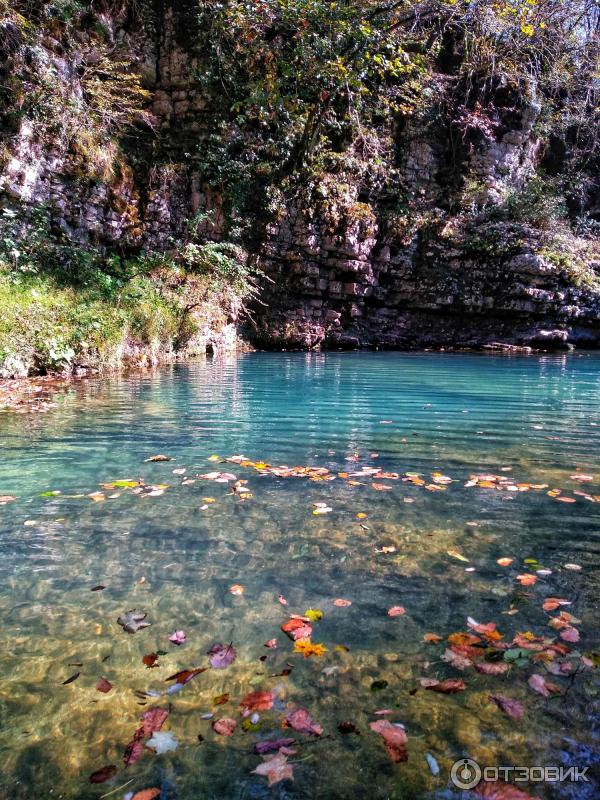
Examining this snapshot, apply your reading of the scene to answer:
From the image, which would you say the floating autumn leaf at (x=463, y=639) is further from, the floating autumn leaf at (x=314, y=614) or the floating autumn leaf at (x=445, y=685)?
the floating autumn leaf at (x=314, y=614)

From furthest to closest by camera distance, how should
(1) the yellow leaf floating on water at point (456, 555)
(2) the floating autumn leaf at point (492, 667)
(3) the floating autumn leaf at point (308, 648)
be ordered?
(1) the yellow leaf floating on water at point (456, 555), (3) the floating autumn leaf at point (308, 648), (2) the floating autumn leaf at point (492, 667)

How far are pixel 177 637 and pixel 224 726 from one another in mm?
579

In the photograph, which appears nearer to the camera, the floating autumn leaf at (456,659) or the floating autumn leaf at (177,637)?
the floating autumn leaf at (456,659)

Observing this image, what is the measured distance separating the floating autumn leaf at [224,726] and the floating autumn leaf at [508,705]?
0.97 meters

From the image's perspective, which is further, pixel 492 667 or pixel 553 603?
pixel 553 603

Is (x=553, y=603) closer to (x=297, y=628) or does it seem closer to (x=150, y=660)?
(x=297, y=628)

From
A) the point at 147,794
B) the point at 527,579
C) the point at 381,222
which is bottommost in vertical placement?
the point at 147,794

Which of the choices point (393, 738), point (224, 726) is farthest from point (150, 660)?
point (393, 738)

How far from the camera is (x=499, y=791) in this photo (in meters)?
1.56

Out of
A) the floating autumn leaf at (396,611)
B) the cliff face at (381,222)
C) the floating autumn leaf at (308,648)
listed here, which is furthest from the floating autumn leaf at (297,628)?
the cliff face at (381,222)

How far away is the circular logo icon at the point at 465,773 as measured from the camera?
5.20 feet

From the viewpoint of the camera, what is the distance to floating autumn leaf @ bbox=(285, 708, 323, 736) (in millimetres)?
1761

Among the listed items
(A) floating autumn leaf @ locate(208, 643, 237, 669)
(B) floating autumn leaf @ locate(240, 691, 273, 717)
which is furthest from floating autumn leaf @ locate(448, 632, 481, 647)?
(A) floating autumn leaf @ locate(208, 643, 237, 669)

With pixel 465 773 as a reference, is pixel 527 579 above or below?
above
